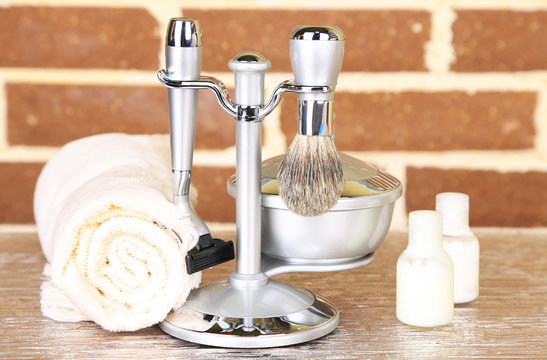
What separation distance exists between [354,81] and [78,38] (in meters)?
0.33

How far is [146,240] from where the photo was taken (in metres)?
0.58

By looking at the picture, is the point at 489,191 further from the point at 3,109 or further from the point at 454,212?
the point at 3,109

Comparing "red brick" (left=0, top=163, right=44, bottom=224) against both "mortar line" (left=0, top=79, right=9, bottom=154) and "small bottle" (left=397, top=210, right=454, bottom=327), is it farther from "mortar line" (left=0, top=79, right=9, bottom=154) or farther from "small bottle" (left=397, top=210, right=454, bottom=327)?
"small bottle" (left=397, top=210, right=454, bottom=327)

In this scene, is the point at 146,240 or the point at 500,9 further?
the point at 500,9

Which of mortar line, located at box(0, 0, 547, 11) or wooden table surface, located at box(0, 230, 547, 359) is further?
mortar line, located at box(0, 0, 547, 11)

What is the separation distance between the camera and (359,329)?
595 mm

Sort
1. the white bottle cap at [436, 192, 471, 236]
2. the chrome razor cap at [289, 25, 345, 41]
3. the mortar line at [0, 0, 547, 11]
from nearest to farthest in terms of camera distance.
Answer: the chrome razor cap at [289, 25, 345, 41], the white bottle cap at [436, 192, 471, 236], the mortar line at [0, 0, 547, 11]

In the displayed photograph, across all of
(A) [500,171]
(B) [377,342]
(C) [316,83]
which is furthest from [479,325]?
(A) [500,171]

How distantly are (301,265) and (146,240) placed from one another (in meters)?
0.11

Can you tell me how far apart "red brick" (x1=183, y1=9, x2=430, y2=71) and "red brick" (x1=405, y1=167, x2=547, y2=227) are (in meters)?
0.13

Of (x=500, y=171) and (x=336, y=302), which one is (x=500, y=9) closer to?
(x=500, y=171)

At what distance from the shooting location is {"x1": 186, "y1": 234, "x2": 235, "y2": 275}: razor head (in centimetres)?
58

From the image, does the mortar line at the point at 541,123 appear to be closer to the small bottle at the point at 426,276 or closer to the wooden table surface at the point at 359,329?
the wooden table surface at the point at 359,329

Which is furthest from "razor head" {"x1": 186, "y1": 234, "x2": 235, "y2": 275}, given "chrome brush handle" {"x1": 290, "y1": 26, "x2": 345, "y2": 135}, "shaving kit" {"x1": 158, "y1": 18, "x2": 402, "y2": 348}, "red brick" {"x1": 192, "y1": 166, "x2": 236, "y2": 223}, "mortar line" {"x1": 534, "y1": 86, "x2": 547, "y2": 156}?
"mortar line" {"x1": 534, "y1": 86, "x2": 547, "y2": 156}
